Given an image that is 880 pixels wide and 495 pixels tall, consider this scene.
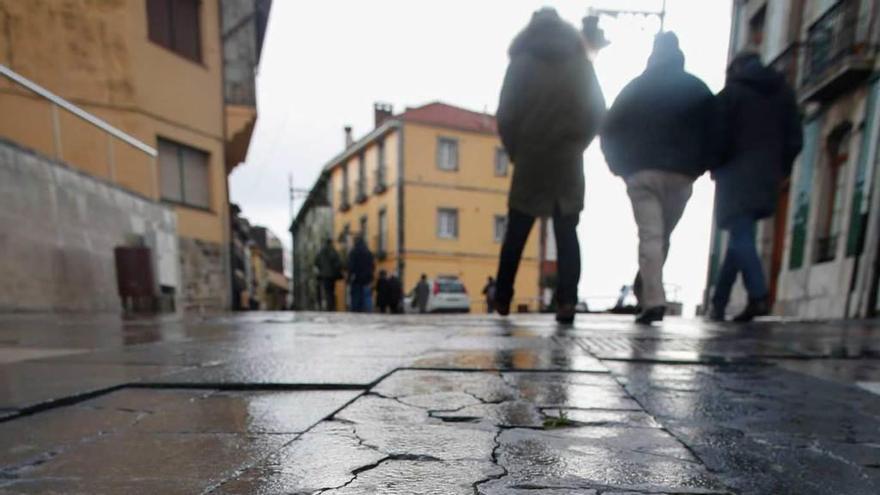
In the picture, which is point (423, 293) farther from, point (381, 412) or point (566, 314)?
point (381, 412)

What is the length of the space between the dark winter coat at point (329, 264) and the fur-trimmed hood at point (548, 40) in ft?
29.5

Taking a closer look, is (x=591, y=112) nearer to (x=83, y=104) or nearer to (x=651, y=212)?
(x=651, y=212)

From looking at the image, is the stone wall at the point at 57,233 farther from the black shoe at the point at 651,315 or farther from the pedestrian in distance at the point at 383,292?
the pedestrian in distance at the point at 383,292

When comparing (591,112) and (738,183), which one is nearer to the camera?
(591,112)

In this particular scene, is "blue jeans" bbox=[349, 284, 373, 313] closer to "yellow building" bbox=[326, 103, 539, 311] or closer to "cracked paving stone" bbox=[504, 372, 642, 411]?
"cracked paving stone" bbox=[504, 372, 642, 411]

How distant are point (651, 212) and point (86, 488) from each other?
3.70 meters

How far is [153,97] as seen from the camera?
31.5ft

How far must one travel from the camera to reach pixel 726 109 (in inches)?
155

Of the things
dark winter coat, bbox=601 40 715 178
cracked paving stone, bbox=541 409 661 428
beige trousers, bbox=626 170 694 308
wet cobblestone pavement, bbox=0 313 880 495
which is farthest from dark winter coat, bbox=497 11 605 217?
cracked paving stone, bbox=541 409 661 428

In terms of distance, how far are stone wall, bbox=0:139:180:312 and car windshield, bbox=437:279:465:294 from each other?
11.8 m

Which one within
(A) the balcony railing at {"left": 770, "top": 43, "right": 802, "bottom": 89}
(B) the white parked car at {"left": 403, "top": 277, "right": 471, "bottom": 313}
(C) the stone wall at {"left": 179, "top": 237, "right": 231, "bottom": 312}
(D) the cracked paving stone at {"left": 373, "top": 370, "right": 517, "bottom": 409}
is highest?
(A) the balcony railing at {"left": 770, "top": 43, "right": 802, "bottom": 89}

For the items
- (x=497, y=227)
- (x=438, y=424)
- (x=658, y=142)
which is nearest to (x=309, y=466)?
(x=438, y=424)

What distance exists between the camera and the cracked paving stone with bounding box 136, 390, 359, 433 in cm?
95

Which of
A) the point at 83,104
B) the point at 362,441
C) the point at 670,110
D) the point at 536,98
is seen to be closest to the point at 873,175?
the point at 670,110
